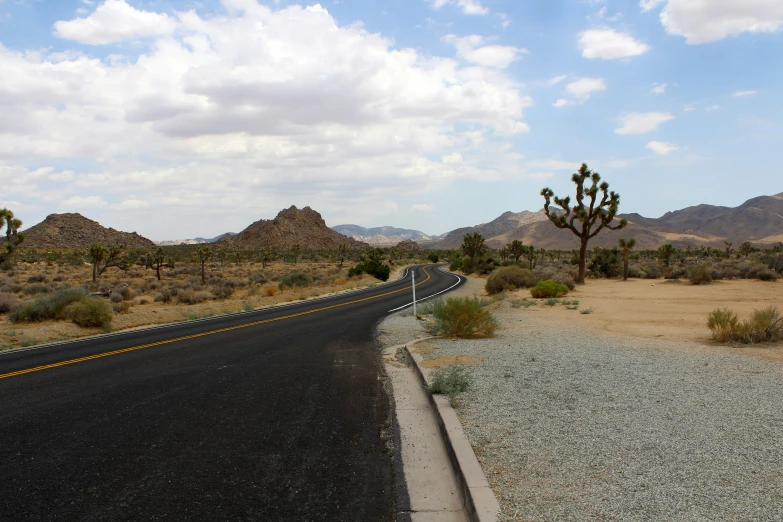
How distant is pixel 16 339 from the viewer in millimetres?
16891

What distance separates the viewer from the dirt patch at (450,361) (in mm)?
9984

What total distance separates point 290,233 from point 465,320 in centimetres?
14547

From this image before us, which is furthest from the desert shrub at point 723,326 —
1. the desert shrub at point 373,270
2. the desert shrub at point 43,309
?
the desert shrub at point 373,270

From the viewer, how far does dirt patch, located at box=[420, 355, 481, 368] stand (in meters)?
9.98

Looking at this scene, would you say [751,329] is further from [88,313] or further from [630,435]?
[88,313]

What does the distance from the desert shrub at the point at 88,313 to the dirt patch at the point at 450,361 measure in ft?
45.2

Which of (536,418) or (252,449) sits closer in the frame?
(252,449)

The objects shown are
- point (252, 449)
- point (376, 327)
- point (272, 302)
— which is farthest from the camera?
point (272, 302)

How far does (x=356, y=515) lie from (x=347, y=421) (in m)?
2.56

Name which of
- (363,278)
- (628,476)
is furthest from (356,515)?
(363,278)

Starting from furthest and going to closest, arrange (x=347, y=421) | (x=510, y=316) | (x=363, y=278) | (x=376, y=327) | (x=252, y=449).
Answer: (x=363, y=278)
(x=510, y=316)
(x=376, y=327)
(x=347, y=421)
(x=252, y=449)

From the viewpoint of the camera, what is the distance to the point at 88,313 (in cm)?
1933

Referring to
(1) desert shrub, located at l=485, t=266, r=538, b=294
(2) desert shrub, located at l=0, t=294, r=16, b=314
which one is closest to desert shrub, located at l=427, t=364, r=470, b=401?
(2) desert shrub, located at l=0, t=294, r=16, b=314

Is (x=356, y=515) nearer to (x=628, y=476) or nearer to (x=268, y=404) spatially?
(x=628, y=476)
